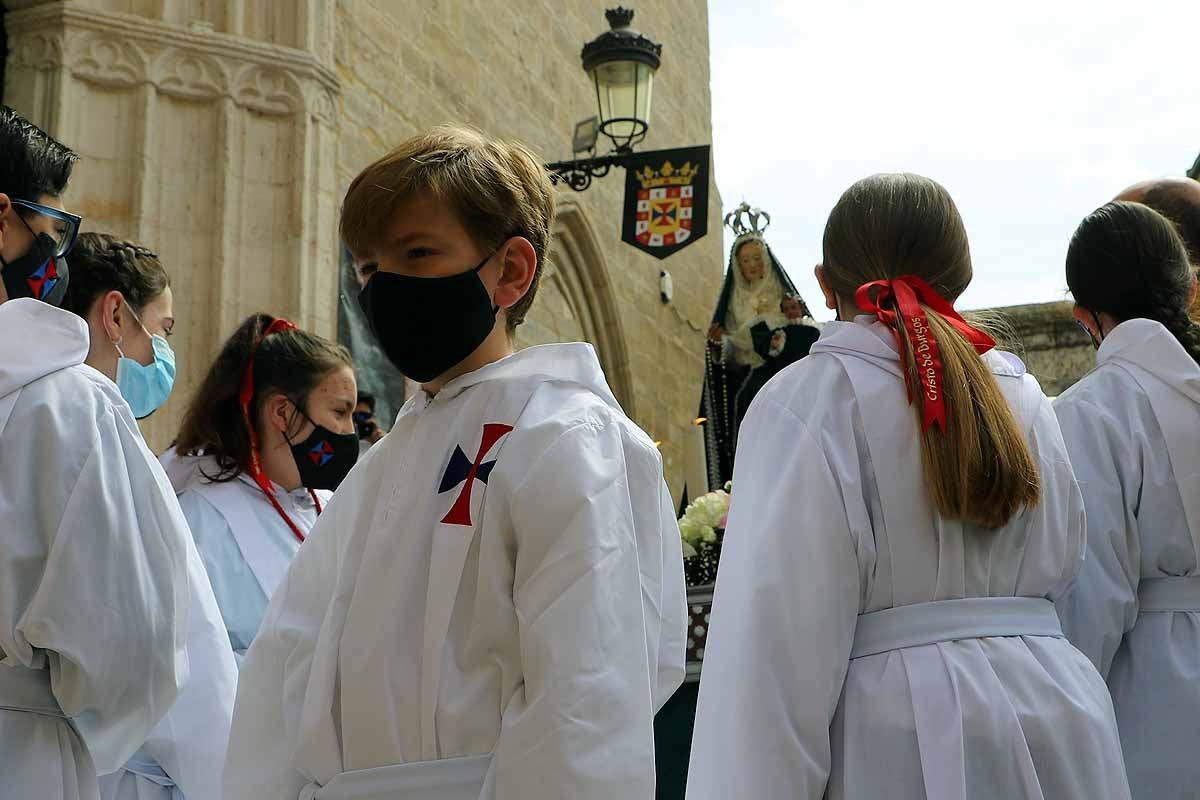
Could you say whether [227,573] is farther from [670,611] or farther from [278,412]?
[670,611]

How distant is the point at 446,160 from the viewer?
2.14 meters

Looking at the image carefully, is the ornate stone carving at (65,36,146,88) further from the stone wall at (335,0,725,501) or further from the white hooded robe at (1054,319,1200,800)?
the white hooded robe at (1054,319,1200,800)

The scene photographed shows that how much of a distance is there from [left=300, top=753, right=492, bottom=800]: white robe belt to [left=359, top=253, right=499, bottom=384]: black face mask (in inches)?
23.6

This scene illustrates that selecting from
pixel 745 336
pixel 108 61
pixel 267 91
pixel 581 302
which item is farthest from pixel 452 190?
pixel 581 302

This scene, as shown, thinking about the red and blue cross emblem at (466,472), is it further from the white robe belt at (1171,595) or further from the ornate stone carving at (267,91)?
the ornate stone carving at (267,91)

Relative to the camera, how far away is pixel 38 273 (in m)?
2.65

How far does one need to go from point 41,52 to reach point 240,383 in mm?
3689

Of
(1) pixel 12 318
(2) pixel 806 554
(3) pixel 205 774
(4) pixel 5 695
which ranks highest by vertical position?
(1) pixel 12 318

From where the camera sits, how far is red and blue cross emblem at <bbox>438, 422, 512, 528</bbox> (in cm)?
196

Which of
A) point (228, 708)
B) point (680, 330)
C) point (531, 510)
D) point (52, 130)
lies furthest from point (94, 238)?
point (680, 330)

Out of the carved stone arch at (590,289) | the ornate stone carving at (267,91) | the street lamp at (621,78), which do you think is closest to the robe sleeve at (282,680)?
the ornate stone carving at (267,91)

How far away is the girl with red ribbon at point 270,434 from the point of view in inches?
138

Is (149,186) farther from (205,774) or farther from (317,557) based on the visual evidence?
(317,557)

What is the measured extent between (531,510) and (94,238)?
1804 mm
